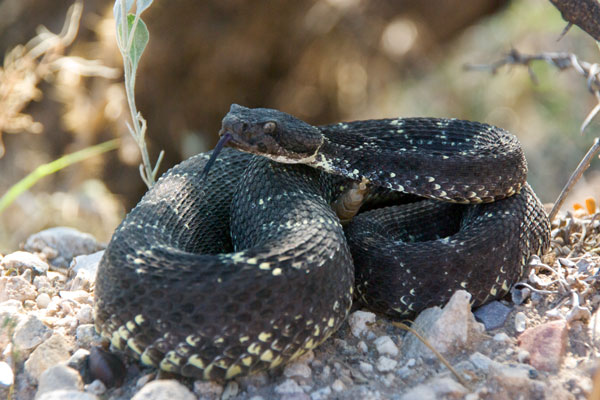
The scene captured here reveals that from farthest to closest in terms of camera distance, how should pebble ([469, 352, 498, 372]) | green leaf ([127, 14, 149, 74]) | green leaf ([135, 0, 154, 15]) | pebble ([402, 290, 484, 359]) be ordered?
green leaf ([127, 14, 149, 74]), green leaf ([135, 0, 154, 15]), pebble ([402, 290, 484, 359]), pebble ([469, 352, 498, 372])

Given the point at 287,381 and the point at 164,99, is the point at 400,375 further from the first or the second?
the point at 164,99

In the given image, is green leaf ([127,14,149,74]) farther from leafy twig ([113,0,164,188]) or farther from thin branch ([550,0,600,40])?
thin branch ([550,0,600,40])

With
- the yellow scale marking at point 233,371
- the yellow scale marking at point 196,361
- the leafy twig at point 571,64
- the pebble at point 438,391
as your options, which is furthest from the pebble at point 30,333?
the leafy twig at point 571,64

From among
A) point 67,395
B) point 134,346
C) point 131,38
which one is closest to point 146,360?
point 134,346

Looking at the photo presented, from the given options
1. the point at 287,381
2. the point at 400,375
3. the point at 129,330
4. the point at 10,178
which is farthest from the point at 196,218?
the point at 10,178

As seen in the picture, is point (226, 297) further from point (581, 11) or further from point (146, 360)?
point (581, 11)

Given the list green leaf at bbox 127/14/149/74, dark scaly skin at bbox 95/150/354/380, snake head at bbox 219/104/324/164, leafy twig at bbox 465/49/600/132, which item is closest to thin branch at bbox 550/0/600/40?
leafy twig at bbox 465/49/600/132

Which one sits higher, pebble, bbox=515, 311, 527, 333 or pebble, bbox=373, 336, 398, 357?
pebble, bbox=373, 336, 398, 357
